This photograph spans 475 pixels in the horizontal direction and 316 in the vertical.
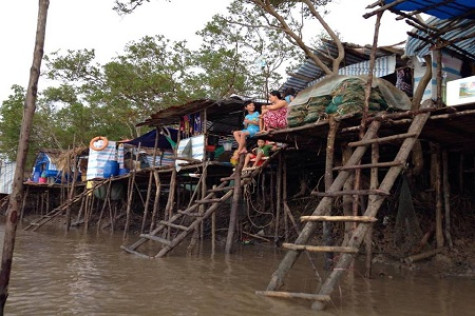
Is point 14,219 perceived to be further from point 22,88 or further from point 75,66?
point 22,88

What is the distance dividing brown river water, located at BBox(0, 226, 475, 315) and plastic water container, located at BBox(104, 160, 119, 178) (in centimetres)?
655

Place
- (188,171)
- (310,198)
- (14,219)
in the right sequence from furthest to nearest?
(188,171)
(310,198)
(14,219)

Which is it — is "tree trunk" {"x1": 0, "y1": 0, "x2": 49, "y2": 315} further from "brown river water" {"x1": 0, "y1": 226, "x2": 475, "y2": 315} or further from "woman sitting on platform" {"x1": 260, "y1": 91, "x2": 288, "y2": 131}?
"woman sitting on platform" {"x1": 260, "y1": 91, "x2": 288, "y2": 131}

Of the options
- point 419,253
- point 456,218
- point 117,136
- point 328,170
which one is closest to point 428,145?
point 456,218

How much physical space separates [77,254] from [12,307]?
15.6 feet

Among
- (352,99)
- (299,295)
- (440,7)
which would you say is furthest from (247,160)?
(299,295)

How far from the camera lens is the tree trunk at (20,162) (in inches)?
150

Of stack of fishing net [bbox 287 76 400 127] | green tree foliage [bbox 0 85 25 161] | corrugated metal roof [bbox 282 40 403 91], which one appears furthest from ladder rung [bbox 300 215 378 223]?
green tree foliage [bbox 0 85 25 161]

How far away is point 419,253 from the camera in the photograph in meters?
7.71

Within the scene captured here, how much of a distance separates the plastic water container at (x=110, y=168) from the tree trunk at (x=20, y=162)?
37.4 feet

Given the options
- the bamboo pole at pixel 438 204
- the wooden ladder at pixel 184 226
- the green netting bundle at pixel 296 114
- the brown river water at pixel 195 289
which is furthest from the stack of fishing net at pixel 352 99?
the wooden ladder at pixel 184 226

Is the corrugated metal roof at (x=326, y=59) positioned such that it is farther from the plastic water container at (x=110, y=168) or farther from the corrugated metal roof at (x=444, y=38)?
the plastic water container at (x=110, y=168)

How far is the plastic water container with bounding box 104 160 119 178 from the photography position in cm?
1510

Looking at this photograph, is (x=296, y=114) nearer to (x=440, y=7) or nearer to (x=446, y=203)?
(x=440, y=7)
